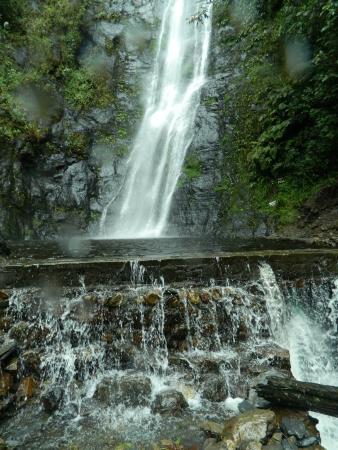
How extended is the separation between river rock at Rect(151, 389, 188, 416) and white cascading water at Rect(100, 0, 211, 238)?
257 inches

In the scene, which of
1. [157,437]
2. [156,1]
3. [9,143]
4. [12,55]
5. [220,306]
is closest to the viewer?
[157,437]

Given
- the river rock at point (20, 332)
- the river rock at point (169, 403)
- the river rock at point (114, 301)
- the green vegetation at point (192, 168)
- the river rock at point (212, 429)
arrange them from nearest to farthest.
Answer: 1. the river rock at point (212, 429)
2. the river rock at point (169, 403)
3. the river rock at point (20, 332)
4. the river rock at point (114, 301)
5. the green vegetation at point (192, 168)

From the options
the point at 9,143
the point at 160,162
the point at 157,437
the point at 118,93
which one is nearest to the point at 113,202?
the point at 160,162

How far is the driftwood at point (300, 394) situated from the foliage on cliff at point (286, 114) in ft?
20.2

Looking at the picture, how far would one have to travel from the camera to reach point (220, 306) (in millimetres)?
5656

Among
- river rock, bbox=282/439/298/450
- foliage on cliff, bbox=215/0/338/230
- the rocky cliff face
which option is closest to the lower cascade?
river rock, bbox=282/439/298/450

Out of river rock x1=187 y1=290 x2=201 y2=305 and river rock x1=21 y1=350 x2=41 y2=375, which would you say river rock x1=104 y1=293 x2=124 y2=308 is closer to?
river rock x1=187 y1=290 x2=201 y2=305

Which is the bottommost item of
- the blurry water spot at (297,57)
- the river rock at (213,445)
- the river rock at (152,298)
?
the river rock at (213,445)

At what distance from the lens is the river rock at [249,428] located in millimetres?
3445

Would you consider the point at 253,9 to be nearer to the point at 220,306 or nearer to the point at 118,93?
the point at 118,93

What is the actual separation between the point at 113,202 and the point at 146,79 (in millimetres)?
7294

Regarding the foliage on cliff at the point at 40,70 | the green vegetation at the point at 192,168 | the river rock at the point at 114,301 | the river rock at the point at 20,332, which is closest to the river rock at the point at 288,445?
the river rock at the point at 114,301

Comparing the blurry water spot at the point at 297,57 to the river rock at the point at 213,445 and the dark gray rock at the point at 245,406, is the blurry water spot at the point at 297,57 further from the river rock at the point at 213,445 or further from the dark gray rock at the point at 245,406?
the river rock at the point at 213,445

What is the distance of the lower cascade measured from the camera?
162 inches
